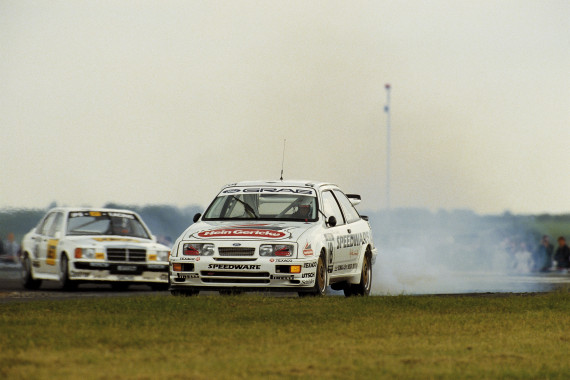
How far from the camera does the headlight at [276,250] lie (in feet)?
53.4

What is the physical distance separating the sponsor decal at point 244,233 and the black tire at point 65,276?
5.87 metres

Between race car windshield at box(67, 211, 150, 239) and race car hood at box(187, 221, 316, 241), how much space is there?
627 cm

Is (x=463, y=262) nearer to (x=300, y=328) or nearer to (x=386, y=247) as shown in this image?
(x=386, y=247)

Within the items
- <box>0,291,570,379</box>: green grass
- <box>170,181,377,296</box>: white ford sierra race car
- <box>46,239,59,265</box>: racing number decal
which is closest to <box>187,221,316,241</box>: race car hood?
<box>170,181,377,296</box>: white ford sierra race car

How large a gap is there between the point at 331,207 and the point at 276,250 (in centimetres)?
205

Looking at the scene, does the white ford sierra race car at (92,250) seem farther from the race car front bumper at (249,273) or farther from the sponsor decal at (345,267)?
the race car front bumper at (249,273)

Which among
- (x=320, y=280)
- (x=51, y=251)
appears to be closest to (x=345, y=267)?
(x=320, y=280)

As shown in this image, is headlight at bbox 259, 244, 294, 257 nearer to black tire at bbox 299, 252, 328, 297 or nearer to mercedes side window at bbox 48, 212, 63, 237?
black tire at bbox 299, 252, 328, 297

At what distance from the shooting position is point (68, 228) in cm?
2256

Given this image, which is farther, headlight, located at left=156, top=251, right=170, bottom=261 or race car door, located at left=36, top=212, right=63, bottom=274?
headlight, located at left=156, top=251, right=170, bottom=261

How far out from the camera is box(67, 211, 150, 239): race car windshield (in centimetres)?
2281

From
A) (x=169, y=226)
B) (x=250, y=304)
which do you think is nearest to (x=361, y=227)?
(x=250, y=304)

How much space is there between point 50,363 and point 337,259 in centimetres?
821

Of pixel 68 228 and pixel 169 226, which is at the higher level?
pixel 68 228
